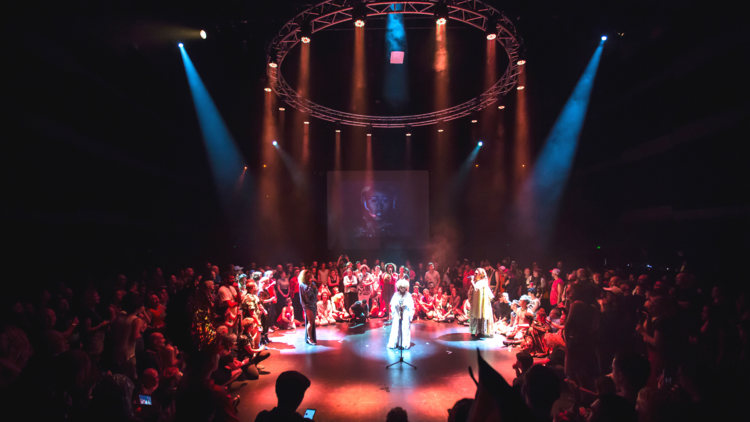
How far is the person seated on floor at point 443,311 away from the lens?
10.4m

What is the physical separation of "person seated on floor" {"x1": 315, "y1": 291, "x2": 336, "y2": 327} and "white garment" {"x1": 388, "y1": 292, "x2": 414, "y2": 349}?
300 cm

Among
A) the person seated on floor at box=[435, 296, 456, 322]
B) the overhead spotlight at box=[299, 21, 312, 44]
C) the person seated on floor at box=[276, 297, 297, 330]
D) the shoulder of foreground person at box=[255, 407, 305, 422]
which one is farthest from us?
the person seated on floor at box=[435, 296, 456, 322]

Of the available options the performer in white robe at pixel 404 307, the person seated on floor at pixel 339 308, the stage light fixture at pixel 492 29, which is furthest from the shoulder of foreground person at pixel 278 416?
the person seated on floor at pixel 339 308

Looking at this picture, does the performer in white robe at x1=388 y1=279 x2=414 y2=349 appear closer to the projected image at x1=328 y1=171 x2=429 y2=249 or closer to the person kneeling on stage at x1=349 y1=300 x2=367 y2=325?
the person kneeling on stage at x1=349 y1=300 x2=367 y2=325

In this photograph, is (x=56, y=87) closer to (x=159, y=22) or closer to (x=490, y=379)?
(x=159, y=22)

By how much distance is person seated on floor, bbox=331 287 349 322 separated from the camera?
10484mm

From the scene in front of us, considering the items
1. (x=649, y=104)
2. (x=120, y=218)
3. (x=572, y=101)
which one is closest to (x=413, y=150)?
(x=572, y=101)

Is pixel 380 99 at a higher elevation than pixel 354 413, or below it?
higher

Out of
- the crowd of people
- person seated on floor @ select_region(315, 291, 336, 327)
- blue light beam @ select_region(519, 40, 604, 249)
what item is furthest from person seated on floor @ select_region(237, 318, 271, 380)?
blue light beam @ select_region(519, 40, 604, 249)

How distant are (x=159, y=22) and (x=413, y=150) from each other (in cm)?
1003

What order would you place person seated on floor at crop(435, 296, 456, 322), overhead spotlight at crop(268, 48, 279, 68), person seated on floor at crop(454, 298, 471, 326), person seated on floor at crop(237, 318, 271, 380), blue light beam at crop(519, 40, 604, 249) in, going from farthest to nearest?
blue light beam at crop(519, 40, 604, 249)
person seated on floor at crop(435, 296, 456, 322)
person seated on floor at crop(454, 298, 471, 326)
overhead spotlight at crop(268, 48, 279, 68)
person seated on floor at crop(237, 318, 271, 380)

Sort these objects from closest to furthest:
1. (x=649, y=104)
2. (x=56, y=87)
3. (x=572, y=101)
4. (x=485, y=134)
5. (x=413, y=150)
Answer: (x=56, y=87), (x=649, y=104), (x=572, y=101), (x=485, y=134), (x=413, y=150)

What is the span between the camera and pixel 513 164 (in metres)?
14.8

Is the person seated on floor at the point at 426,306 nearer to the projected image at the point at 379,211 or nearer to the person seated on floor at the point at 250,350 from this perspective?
the projected image at the point at 379,211
